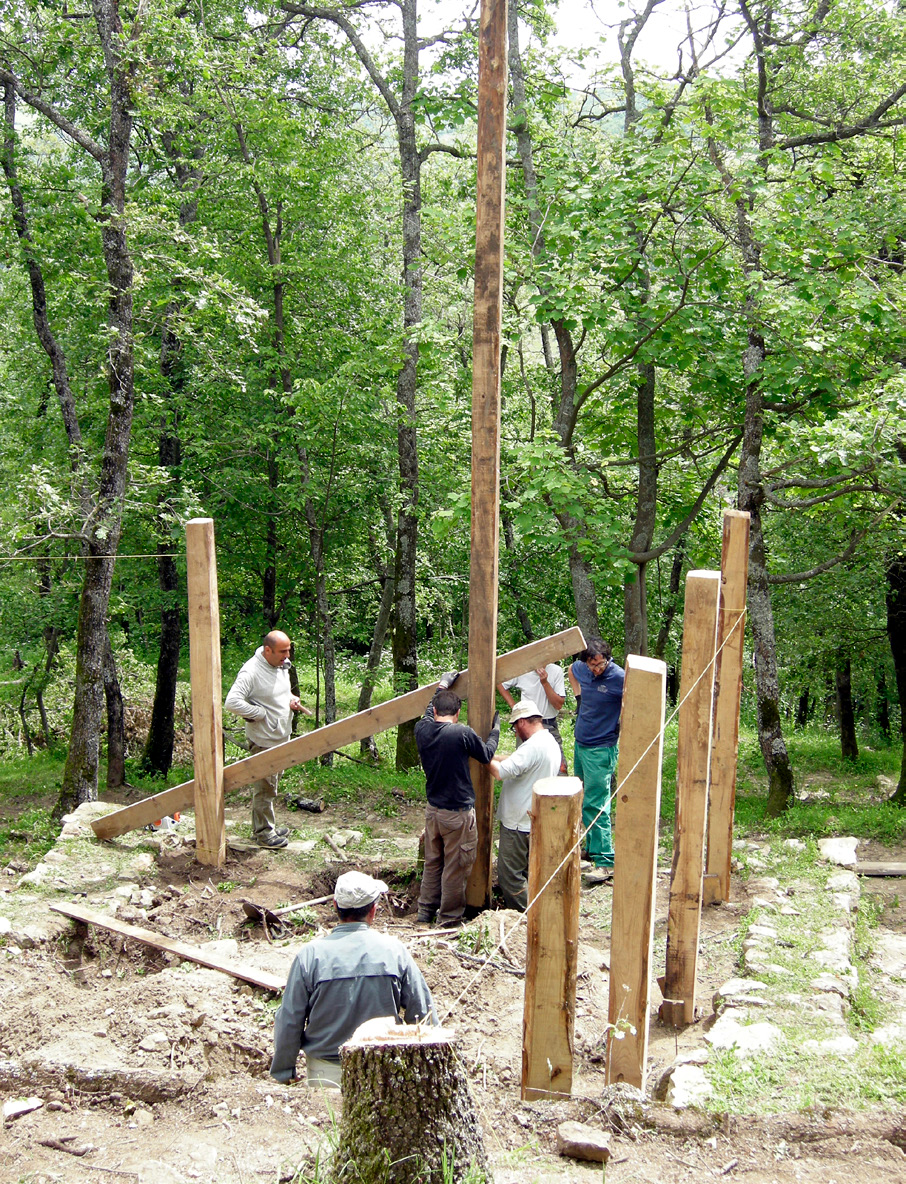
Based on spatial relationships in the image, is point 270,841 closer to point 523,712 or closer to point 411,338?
point 523,712

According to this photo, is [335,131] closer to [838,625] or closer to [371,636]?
[371,636]

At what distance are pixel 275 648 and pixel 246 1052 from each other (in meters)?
3.52

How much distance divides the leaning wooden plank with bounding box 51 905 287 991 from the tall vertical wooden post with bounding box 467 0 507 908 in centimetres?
211

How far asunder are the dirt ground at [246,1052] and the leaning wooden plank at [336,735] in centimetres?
32

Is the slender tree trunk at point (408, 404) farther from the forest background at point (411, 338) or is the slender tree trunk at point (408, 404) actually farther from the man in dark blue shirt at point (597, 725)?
the man in dark blue shirt at point (597, 725)

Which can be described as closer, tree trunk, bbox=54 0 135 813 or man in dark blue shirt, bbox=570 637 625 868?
man in dark blue shirt, bbox=570 637 625 868

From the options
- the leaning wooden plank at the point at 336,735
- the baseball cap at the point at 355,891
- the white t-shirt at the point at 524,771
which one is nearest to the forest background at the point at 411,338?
the leaning wooden plank at the point at 336,735

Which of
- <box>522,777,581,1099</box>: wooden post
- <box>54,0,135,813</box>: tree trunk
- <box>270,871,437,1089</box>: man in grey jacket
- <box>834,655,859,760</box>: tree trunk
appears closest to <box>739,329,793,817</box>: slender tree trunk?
<box>834,655,859,760</box>: tree trunk

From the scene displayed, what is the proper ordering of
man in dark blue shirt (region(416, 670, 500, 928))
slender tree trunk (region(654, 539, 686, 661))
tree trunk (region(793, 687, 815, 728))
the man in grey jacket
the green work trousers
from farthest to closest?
tree trunk (region(793, 687, 815, 728))
slender tree trunk (region(654, 539, 686, 661))
the green work trousers
man in dark blue shirt (region(416, 670, 500, 928))
the man in grey jacket

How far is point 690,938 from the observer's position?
4.77 metres

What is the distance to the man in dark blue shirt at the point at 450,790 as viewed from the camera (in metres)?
6.32

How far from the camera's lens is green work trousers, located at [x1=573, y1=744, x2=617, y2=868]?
774 centimetres

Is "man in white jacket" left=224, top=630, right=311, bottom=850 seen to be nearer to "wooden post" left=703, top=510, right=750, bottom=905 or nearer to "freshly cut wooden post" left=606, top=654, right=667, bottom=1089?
"wooden post" left=703, top=510, right=750, bottom=905

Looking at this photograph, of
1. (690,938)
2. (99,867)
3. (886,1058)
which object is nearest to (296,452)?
(99,867)
